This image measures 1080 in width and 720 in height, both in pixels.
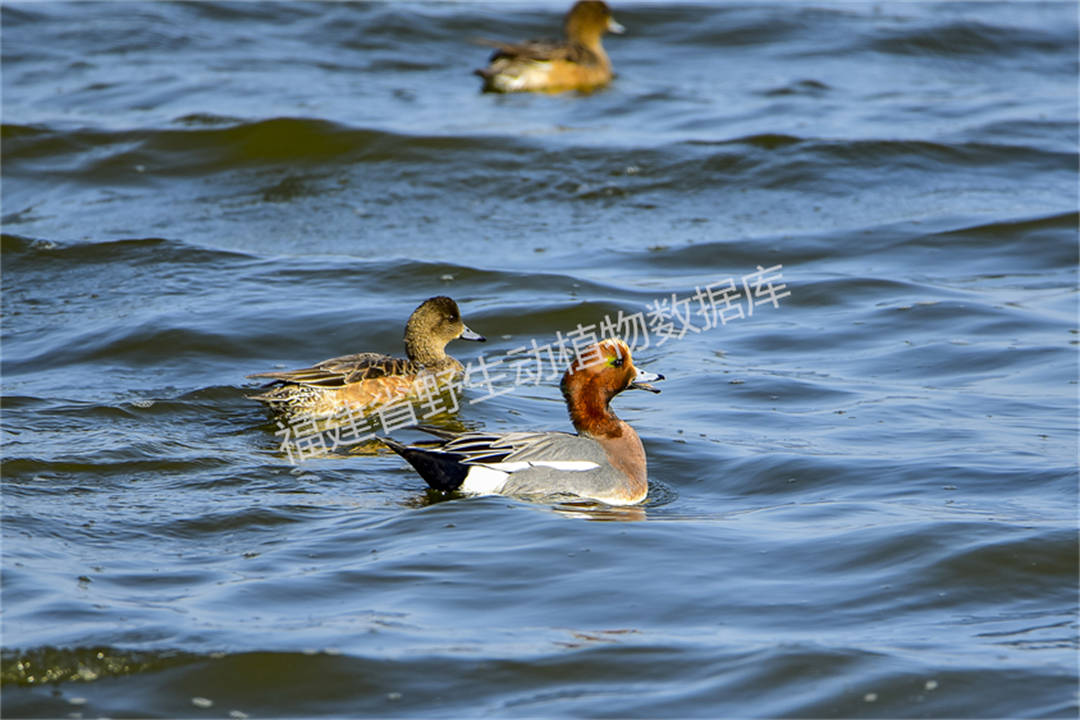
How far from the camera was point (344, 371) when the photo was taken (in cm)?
867

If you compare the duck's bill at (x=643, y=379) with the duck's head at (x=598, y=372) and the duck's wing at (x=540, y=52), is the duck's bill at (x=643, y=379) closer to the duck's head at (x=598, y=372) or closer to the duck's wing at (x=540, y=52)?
the duck's head at (x=598, y=372)

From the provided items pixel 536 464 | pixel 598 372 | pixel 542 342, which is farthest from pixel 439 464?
pixel 542 342

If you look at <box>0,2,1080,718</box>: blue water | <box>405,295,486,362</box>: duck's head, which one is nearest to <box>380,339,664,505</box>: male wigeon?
<box>0,2,1080,718</box>: blue water

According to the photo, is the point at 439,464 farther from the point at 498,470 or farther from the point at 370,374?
the point at 370,374

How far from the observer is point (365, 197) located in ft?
46.0

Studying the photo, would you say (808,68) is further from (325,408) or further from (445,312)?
(325,408)

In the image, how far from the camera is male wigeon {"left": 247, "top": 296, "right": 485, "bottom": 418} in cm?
844

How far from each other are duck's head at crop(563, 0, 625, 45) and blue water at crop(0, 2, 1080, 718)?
1161 mm

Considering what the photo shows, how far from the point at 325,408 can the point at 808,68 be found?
41.6ft

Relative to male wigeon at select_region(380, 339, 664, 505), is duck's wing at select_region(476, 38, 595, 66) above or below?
above

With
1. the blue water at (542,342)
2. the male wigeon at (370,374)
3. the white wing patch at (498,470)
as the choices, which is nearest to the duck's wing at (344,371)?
the male wigeon at (370,374)

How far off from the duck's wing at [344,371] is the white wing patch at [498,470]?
5.70ft

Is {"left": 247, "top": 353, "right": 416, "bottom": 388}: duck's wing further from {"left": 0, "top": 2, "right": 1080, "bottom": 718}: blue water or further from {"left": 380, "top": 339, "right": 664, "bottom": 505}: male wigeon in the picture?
{"left": 380, "top": 339, "right": 664, "bottom": 505}: male wigeon

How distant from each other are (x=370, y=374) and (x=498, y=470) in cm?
198
